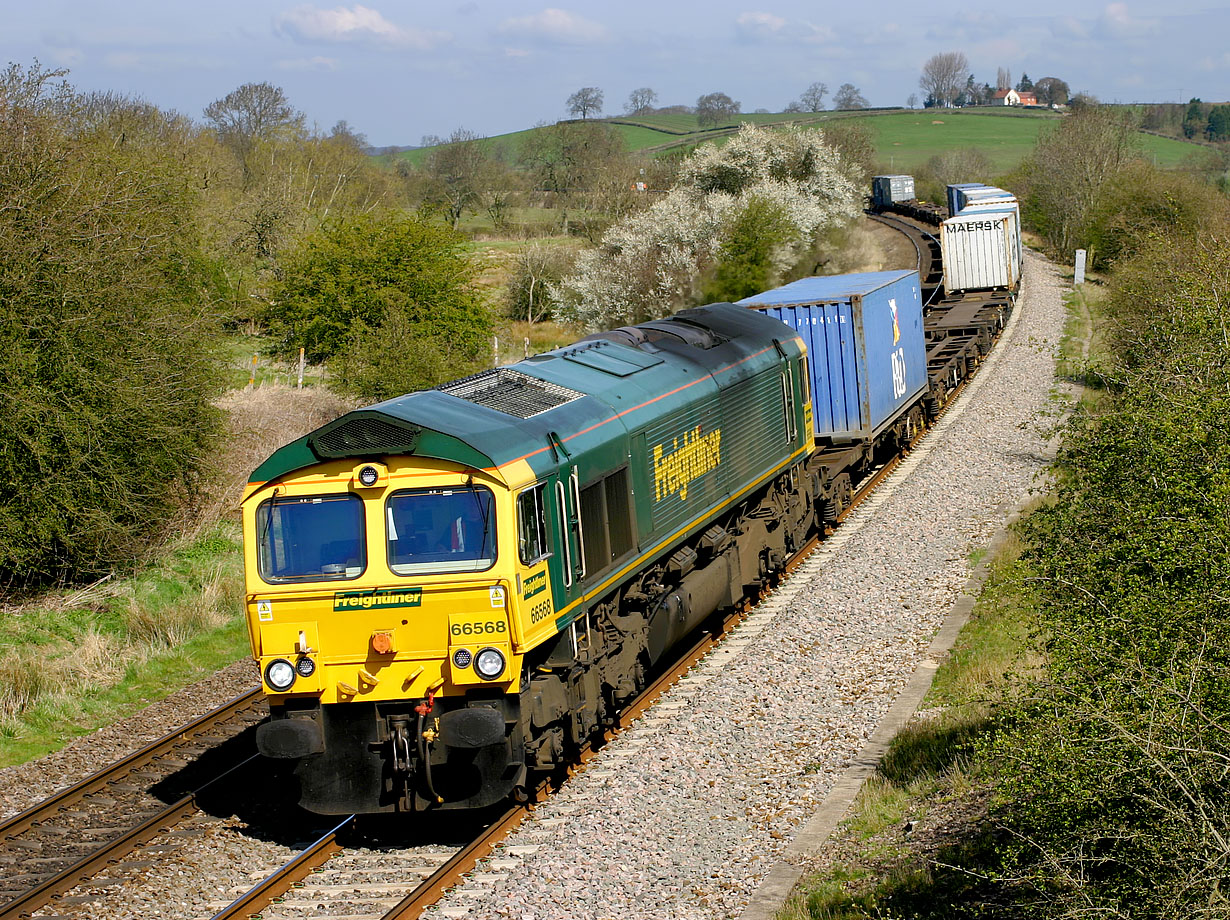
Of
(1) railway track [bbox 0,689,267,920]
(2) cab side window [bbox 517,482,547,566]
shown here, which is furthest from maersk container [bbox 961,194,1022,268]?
(1) railway track [bbox 0,689,267,920]

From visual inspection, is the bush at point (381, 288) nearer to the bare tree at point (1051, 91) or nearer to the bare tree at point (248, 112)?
the bare tree at point (248, 112)

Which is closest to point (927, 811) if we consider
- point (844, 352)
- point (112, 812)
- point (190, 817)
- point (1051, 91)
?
point (190, 817)

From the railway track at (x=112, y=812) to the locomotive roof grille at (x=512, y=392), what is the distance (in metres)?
4.11

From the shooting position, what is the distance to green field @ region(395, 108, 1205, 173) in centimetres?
11050

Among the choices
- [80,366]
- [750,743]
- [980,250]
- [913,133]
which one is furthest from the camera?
[913,133]

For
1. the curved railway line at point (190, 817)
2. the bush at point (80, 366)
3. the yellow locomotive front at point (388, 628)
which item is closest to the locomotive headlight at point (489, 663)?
the yellow locomotive front at point (388, 628)

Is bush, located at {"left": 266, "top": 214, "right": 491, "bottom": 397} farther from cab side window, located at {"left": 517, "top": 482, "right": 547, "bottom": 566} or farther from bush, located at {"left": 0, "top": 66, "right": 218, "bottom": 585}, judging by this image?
cab side window, located at {"left": 517, "top": 482, "right": 547, "bottom": 566}

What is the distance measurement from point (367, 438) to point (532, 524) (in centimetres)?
142

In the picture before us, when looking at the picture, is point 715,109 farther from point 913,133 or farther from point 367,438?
point 367,438

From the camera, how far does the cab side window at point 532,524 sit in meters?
9.00

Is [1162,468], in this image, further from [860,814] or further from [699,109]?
[699,109]

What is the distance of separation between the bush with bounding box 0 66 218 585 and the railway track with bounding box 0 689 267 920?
263 inches

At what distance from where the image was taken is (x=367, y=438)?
9016mm

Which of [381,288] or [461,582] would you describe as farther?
[381,288]
